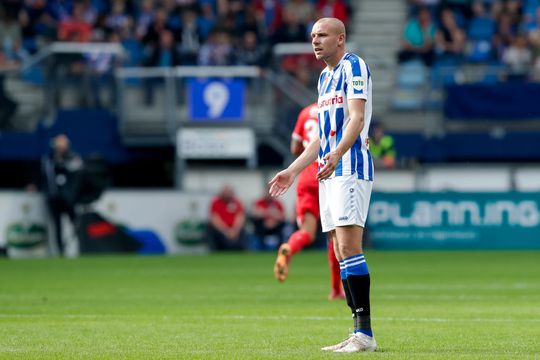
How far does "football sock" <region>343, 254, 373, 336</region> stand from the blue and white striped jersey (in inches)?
23.0

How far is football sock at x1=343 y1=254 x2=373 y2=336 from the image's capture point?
9.24m

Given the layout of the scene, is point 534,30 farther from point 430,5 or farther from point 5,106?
point 5,106

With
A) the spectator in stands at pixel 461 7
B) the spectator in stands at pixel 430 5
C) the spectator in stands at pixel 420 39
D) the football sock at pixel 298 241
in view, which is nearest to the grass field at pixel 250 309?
the football sock at pixel 298 241

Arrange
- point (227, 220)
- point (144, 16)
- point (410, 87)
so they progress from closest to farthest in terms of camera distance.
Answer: point (227, 220), point (410, 87), point (144, 16)

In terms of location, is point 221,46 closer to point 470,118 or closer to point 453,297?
point 470,118

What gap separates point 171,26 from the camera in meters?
30.4

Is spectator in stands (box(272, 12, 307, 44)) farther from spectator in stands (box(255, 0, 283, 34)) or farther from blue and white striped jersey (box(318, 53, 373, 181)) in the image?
blue and white striped jersey (box(318, 53, 373, 181))

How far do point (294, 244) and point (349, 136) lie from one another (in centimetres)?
585

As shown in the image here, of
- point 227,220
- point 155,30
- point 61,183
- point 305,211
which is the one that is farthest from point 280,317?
point 155,30

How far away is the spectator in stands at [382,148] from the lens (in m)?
25.5

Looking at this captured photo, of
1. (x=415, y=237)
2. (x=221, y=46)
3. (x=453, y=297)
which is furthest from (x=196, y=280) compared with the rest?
(x=221, y=46)

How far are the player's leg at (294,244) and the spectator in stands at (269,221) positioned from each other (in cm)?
1135

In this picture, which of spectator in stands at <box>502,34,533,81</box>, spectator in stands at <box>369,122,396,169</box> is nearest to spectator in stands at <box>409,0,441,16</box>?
spectator in stands at <box>502,34,533,81</box>

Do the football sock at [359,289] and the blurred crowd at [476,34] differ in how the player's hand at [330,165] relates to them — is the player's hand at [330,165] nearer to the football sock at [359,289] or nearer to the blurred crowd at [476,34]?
the football sock at [359,289]
